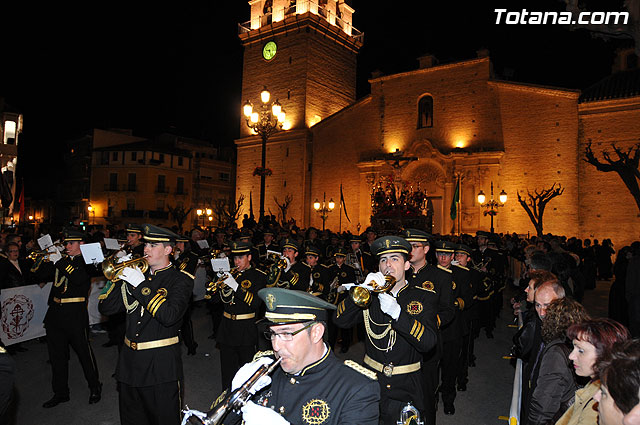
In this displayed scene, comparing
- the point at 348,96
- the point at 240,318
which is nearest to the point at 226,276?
the point at 240,318

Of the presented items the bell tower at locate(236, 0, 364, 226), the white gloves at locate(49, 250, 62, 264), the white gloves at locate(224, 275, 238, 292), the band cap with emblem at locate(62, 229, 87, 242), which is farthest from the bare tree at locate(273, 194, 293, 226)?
the white gloves at locate(224, 275, 238, 292)

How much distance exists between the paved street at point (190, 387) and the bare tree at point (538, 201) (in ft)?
50.5

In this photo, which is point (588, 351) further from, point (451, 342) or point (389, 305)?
point (451, 342)

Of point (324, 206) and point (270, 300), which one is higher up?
point (324, 206)

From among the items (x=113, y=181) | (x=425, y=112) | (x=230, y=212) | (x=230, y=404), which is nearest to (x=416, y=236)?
(x=230, y=404)

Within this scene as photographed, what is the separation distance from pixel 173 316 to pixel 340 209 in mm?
28042

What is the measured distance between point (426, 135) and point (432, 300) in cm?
2698

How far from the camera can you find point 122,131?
56250mm

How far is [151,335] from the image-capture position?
4.26 metres

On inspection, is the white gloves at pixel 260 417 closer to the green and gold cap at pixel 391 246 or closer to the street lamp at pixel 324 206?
the green and gold cap at pixel 391 246

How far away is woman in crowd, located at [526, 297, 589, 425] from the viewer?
3.46m

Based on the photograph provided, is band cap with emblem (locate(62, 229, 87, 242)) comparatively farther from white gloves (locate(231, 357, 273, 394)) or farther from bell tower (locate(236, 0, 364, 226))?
bell tower (locate(236, 0, 364, 226))

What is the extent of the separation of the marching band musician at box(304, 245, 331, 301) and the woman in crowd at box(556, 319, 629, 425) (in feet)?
18.5

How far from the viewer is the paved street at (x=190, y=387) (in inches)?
222
